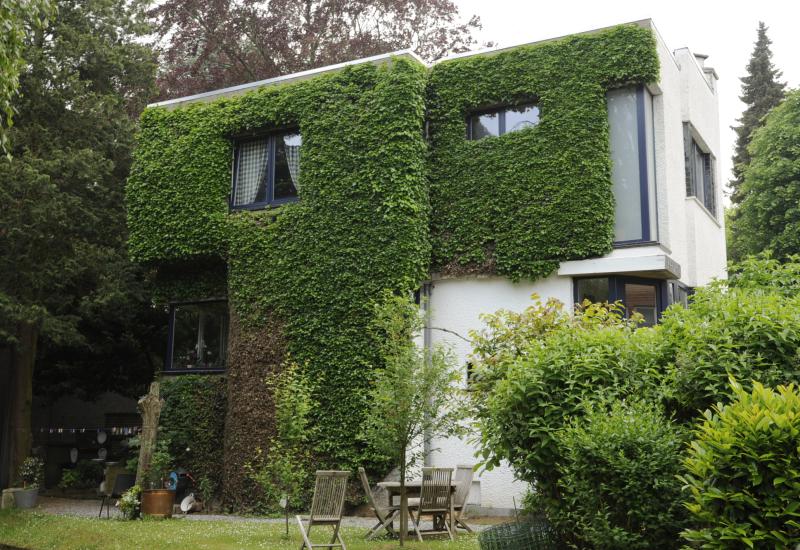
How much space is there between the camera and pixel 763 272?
31.2 ft

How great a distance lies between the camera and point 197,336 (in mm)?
18438

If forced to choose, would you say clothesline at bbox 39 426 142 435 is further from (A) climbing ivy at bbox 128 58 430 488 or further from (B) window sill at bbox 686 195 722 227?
(B) window sill at bbox 686 195 722 227

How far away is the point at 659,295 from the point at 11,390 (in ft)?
53.6

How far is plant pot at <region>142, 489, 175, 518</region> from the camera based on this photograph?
Answer: 14.4 metres

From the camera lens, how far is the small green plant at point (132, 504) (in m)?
14.3

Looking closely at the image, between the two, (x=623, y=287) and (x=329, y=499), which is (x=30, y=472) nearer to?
(x=329, y=499)

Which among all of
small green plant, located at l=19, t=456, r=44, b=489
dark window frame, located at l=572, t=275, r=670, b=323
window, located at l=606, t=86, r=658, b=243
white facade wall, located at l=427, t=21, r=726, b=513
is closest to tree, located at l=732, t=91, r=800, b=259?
white facade wall, located at l=427, t=21, r=726, b=513

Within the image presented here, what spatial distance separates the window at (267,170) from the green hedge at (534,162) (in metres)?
3.04

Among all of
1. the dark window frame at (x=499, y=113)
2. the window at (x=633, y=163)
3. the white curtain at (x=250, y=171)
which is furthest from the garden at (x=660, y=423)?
the white curtain at (x=250, y=171)

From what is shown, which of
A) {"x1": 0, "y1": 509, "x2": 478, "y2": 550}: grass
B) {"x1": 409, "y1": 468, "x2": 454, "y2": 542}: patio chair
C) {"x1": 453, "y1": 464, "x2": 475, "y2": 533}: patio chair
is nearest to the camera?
{"x1": 0, "y1": 509, "x2": 478, "y2": 550}: grass

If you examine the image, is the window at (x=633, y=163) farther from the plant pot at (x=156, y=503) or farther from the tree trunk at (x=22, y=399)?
the tree trunk at (x=22, y=399)

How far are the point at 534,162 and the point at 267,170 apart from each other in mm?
5796

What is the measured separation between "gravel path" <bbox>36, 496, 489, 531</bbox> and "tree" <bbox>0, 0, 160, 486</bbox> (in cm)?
199

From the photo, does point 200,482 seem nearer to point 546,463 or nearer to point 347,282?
point 347,282
